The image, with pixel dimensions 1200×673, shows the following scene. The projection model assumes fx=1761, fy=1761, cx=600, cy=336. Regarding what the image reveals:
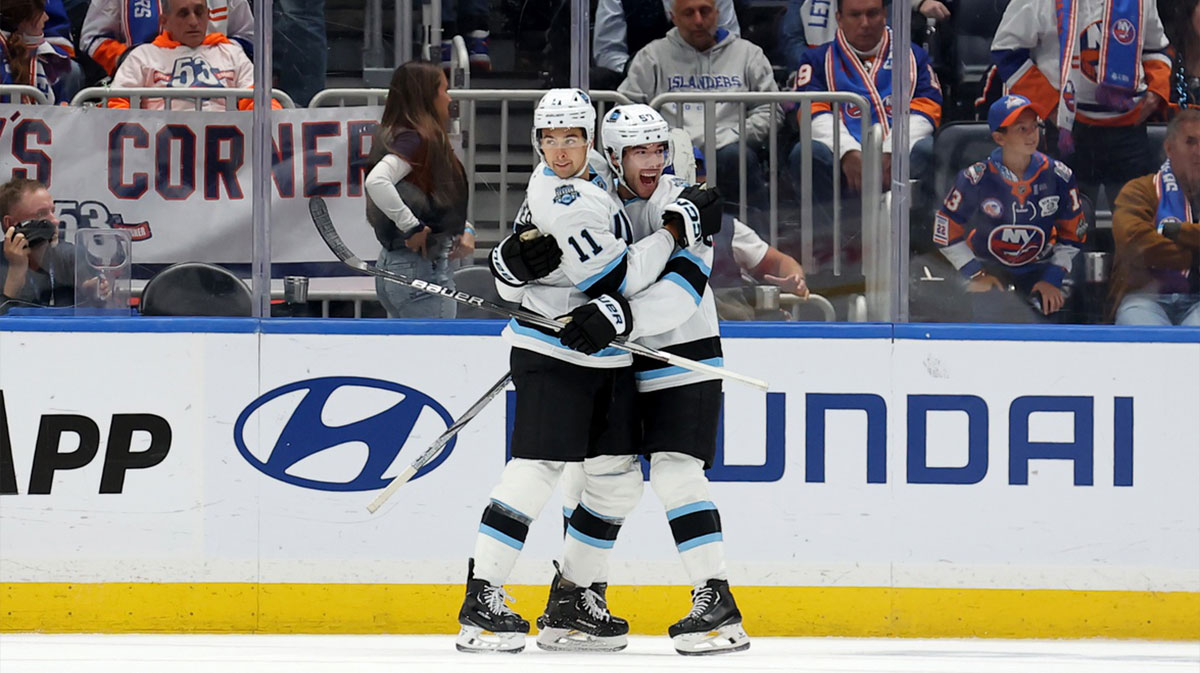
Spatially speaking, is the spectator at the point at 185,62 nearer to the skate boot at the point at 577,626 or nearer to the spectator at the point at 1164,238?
the skate boot at the point at 577,626

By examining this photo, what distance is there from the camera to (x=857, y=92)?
4961 millimetres

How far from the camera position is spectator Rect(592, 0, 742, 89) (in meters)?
4.89

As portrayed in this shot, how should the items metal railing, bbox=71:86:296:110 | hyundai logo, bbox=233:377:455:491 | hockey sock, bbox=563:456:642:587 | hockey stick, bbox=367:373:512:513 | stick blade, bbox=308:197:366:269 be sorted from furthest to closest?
metal railing, bbox=71:86:296:110 < hyundai logo, bbox=233:377:455:491 < stick blade, bbox=308:197:366:269 < hockey stick, bbox=367:373:512:513 < hockey sock, bbox=563:456:642:587

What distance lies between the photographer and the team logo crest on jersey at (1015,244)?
16.4ft

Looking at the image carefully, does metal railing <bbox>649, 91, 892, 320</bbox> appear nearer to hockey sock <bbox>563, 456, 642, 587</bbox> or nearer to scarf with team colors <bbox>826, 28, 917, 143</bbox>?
scarf with team colors <bbox>826, 28, 917, 143</bbox>

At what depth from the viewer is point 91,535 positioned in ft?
15.8

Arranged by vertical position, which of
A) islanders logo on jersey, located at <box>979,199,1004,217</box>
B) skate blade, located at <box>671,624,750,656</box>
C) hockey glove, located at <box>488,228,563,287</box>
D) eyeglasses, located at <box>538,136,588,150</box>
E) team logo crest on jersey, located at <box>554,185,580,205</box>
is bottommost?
skate blade, located at <box>671,624,750,656</box>

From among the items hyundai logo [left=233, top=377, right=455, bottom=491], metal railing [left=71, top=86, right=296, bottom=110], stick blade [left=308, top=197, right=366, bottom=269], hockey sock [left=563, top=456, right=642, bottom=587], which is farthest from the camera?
metal railing [left=71, top=86, right=296, bottom=110]

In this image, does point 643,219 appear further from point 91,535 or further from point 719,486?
point 91,535

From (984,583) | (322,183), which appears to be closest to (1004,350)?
(984,583)

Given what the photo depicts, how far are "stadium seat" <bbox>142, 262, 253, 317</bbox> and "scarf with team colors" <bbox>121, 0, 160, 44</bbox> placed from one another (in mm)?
644

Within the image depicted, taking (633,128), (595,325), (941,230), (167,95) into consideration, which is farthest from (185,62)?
(941,230)

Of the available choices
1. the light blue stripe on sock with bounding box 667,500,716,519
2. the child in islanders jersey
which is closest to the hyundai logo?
the light blue stripe on sock with bounding box 667,500,716,519

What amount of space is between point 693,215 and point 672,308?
0.22 meters
